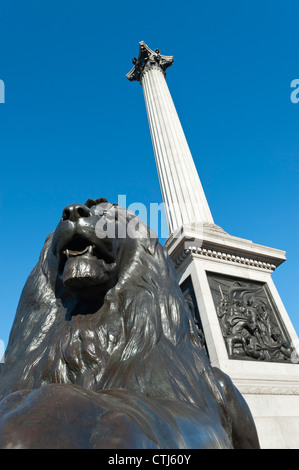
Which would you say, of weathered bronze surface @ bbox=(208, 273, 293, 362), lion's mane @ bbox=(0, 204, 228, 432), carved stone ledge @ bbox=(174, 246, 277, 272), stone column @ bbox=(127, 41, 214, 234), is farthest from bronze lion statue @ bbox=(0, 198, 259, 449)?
stone column @ bbox=(127, 41, 214, 234)

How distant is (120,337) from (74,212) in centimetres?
78

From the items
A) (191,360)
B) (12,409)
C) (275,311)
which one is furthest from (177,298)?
(275,311)

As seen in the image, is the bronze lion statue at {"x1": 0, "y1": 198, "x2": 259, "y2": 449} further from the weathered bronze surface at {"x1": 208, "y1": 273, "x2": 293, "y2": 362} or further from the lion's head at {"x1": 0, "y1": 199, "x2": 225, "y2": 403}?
the weathered bronze surface at {"x1": 208, "y1": 273, "x2": 293, "y2": 362}

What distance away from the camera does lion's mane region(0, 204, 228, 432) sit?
169 cm

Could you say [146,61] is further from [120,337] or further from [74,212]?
[120,337]

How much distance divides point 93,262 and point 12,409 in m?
1.13

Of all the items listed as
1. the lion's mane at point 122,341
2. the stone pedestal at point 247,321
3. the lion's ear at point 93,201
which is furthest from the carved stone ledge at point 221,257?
the lion's mane at point 122,341

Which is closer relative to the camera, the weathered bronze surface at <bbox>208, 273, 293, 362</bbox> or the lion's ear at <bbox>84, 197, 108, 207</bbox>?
the lion's ear at <bbox>84, 197, 108, 207</bbox>

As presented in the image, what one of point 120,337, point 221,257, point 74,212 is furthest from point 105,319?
point 221,257

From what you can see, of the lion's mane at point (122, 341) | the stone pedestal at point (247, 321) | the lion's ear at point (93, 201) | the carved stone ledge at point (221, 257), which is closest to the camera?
the lion's mane at point (122, 341)

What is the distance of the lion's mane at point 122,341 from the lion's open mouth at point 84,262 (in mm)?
170

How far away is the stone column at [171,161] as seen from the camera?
9.62 m

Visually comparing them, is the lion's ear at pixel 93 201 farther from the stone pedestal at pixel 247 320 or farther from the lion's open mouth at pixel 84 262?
the stone pedestal at pixel 247 320

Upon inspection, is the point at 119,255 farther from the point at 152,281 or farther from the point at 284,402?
the point at 284,402
